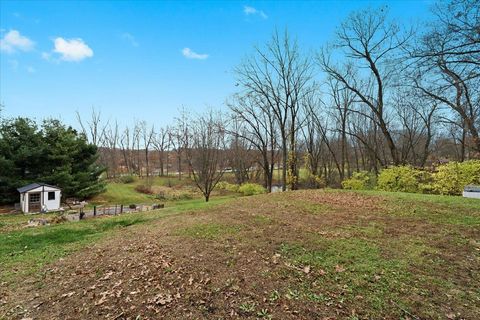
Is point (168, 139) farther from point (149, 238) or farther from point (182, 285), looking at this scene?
point (182, 285)

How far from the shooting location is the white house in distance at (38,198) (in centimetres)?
1544

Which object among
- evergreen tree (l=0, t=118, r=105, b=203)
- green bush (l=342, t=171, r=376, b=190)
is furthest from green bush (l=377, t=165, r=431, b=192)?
evergreen tree (l=0, t=118, r=105, b=203)

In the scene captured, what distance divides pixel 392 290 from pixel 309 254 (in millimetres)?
1284

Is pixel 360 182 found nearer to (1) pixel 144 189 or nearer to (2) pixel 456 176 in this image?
(2) pixel 456 176

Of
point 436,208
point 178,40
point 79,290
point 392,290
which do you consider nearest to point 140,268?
point 79,290

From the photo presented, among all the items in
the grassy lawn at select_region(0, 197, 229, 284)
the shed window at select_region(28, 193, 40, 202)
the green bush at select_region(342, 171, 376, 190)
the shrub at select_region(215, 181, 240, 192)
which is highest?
the green bush at select_region(342, 171, 376, 190)

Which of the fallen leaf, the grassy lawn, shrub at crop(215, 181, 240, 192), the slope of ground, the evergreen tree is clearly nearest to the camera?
the slope of ground

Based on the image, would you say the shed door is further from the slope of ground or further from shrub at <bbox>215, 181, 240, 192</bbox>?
shrub at <bbox>215, 181, 240, 192</bbox>

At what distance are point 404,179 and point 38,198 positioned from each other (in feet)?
67.8

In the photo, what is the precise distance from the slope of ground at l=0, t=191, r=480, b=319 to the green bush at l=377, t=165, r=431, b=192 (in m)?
6.72

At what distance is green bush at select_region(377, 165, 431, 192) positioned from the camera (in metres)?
12.2

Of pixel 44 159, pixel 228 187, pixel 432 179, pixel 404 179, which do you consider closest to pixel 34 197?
pixel 44 159

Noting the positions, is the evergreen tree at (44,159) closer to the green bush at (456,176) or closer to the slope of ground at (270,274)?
the slope of ground at (270,274)

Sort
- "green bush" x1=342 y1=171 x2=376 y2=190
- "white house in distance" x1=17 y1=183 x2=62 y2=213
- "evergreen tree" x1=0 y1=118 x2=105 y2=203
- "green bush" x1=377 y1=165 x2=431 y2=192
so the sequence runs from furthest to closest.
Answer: "evergreen tree" x1=0 y1=118 x2=105 y2=203 < "white house in distance" x1=17 y1=183 x2=62 y2=213 < "green bush" x1=342 y1=171 x2=376 y2=190 < "green bush" x1=377 y1=165 x2=431 y2=192
